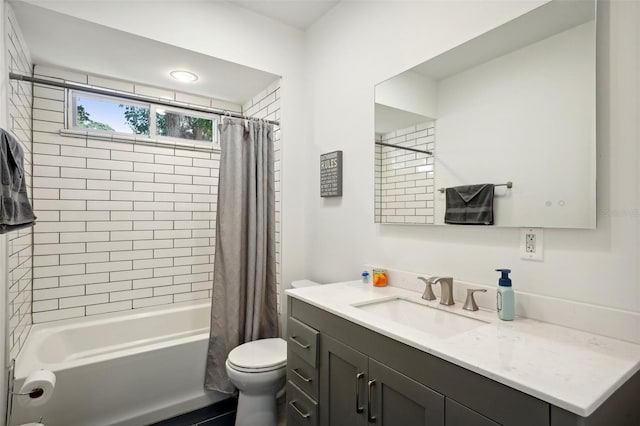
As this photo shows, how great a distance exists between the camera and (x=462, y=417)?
0.89 m

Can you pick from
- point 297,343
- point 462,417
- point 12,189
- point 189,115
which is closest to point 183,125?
point 189,115

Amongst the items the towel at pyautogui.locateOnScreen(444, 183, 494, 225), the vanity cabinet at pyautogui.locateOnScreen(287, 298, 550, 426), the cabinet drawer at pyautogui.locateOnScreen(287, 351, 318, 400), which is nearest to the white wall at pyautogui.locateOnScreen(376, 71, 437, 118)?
the towel at pyautogui.locateOnScreen(444, 183, 494, 225)

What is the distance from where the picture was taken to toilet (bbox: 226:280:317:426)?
1817 mm

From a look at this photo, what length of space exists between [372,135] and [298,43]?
4.02 feet

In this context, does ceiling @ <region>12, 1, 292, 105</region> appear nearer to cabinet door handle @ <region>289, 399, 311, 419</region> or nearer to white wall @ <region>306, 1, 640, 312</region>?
white wall @ <region>306, 1, 640, 312</region>

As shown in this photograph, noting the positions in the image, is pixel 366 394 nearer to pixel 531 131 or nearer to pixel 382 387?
pixel 382 387

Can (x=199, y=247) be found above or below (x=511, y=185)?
below

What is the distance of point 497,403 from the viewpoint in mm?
820

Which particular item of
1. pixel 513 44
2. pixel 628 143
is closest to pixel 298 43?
pixel 513 44

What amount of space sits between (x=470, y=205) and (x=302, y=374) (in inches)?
45.5

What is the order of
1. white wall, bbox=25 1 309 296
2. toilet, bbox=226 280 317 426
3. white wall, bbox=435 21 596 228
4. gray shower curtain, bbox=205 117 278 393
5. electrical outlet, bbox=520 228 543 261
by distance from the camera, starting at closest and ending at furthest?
white wall, bbox=435 21 596 228 < electrical outlet, bbox=520 228 543 261 < toilet, bbox=226 280 317 426 < white wall, bbox=25 1 309 296 < gray shower curtain, bbox=205 117 278 393

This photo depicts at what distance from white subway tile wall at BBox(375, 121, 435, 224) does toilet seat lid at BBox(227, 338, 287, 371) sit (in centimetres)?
103

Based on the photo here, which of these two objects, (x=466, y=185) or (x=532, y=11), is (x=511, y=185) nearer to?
(x=466, y=185)

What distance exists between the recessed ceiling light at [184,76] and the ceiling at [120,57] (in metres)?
0.05
